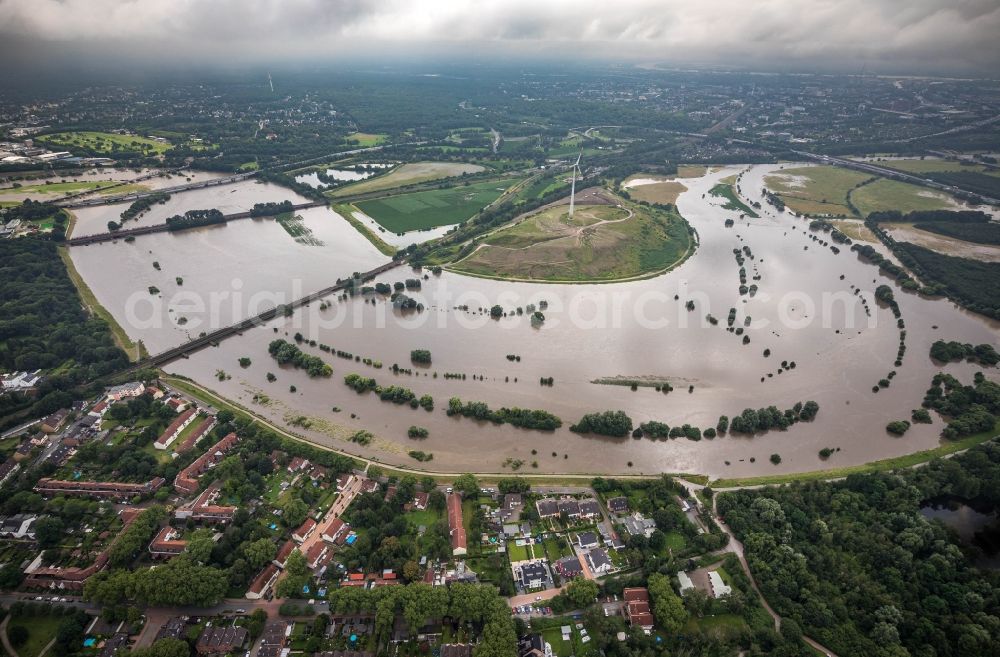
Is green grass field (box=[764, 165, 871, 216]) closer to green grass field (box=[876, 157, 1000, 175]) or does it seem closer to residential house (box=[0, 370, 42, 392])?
green grass field (box=[876, 157, 1000, 175])

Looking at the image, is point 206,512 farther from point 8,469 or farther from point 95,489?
point 8,469

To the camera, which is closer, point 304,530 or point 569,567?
point 569,567

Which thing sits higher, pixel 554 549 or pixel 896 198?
pixel 896 198

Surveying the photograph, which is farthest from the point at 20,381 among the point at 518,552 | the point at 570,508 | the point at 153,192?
the point at 153,192

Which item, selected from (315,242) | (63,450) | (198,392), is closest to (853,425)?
(198,392)

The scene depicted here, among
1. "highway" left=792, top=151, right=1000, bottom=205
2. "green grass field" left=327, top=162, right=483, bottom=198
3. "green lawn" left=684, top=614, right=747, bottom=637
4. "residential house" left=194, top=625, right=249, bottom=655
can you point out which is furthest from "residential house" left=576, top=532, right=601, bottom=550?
"highway" left=792, top=151, right=1000, bottom=205

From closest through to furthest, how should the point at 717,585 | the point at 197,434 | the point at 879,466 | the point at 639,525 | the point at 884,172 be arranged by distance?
the point at 717,585, the point at 639,525, the point at 879,466, the point at 197,434, the point at 884,172

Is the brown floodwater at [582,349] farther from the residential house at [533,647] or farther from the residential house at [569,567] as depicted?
the residential house at [533,647]

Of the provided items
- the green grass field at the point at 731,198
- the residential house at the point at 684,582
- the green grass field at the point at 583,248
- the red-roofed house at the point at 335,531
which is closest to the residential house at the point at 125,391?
the red-roofed house at the point at 335,531
